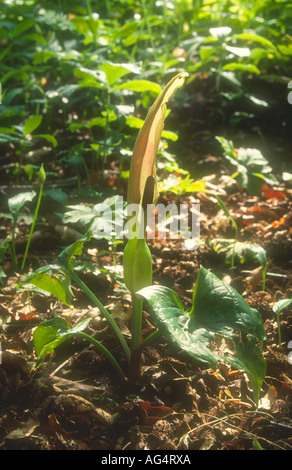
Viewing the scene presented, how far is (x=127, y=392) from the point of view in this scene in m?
1.08

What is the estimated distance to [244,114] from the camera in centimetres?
264

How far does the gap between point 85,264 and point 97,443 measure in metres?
0.60

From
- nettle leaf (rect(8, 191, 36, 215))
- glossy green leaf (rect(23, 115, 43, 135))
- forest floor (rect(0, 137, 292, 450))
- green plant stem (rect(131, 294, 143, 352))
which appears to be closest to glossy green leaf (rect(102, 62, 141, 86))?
glossy green leaf (rect(23, 115, 43, 135))

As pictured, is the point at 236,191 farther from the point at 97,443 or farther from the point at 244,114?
the point at 97,443

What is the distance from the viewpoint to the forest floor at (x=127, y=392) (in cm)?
95

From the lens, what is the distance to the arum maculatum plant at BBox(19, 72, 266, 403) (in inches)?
31.9

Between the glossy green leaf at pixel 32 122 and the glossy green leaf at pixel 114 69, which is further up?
the glossy green leaf at pixel 114 69

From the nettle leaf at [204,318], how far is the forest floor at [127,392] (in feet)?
0.60

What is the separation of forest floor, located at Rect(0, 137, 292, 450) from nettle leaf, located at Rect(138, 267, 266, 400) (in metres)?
0.18

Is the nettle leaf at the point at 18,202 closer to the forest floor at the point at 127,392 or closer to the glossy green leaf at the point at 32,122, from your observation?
the forest floor at the point at 127,392

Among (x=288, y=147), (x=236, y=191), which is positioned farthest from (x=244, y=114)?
(x=236, y=191)

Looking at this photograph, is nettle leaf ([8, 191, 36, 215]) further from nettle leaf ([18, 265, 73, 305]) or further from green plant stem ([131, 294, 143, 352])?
green plant stem ([131, 294, 143, 352])

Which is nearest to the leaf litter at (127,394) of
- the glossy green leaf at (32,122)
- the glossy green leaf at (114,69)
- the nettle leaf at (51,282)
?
the nettle leaf at (51,282)
